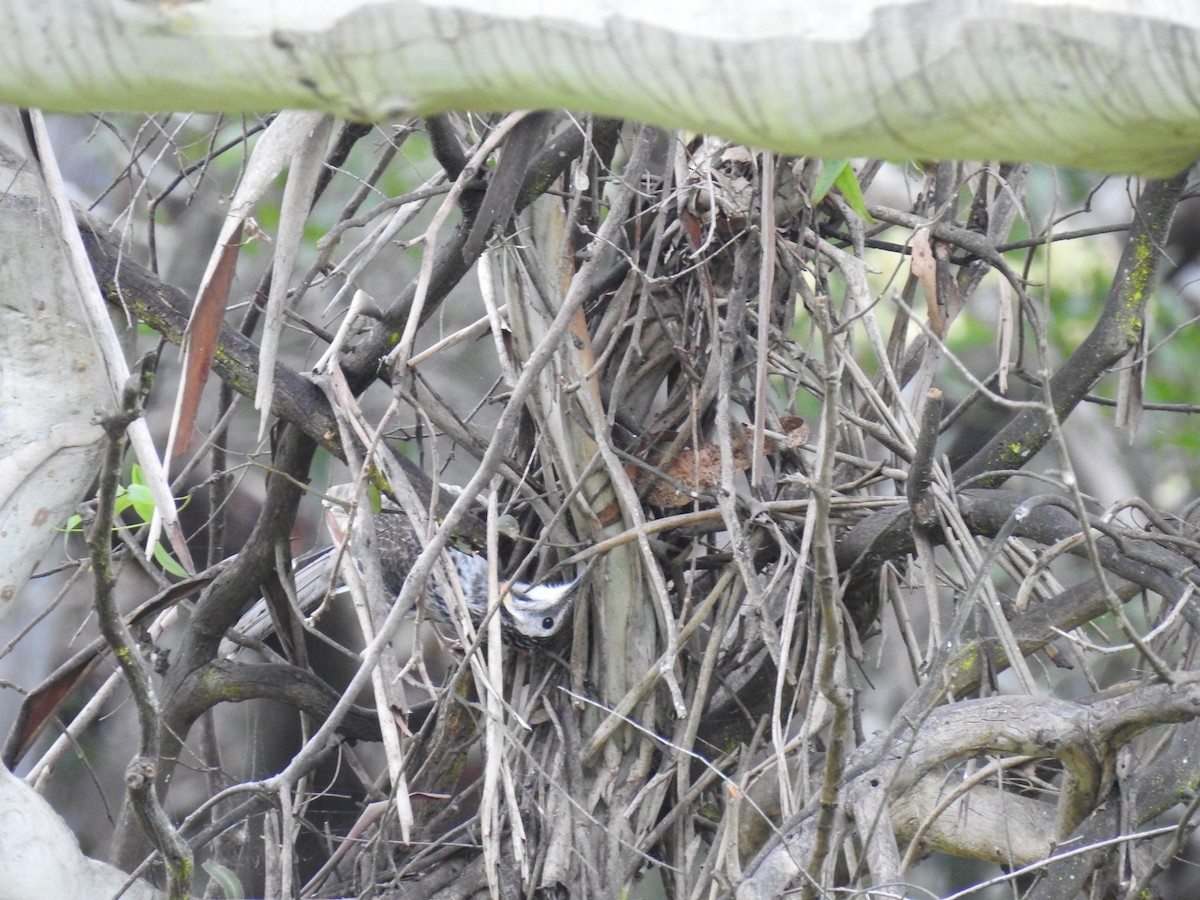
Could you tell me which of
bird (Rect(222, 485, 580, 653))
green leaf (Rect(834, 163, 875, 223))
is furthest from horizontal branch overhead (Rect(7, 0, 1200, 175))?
bird (Rect(222, 485, 580, 653))

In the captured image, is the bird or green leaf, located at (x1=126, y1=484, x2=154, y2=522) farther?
the bird

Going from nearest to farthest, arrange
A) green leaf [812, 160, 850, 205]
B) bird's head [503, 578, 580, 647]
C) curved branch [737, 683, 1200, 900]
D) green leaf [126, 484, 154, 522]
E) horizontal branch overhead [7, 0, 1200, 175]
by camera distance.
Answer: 1. horizontal branch overhead [7, 0, 1200, 175]
2. curved branch [737, 683, 1200, 900]
3. green leaf [812, 160, 850, 205]
4. green leaf [126, 484, 154, 522]
5. bird's head [503, 578, 580, 647]

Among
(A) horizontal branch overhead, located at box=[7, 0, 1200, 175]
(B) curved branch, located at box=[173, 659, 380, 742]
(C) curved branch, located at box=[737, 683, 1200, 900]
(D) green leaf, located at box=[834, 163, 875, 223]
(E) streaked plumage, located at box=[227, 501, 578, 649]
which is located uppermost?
(A) horizontal branch overhead, located at box=[7, 0, 1200, 175]

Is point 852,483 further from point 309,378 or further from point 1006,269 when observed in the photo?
point 309,378

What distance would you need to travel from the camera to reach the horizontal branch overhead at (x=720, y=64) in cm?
68

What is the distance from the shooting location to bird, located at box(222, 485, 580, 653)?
205 centimetres

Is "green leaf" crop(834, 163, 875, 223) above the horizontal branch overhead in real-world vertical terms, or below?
below

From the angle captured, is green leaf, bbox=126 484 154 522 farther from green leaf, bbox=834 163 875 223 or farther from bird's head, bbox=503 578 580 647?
green leaf, bbox=834 163 875 223

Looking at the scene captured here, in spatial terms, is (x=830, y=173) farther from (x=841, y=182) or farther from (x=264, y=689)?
(x=264, y=689)

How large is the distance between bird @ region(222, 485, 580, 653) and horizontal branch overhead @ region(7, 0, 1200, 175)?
1.21 metres

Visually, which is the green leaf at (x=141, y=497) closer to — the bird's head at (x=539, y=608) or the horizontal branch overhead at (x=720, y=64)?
the bird's head at (x=539, y=608)

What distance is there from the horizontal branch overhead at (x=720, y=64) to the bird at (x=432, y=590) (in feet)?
3.98

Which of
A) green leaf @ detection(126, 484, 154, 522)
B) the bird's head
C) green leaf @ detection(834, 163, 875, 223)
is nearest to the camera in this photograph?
green leaf @ detection(834, 163, 875, 223)

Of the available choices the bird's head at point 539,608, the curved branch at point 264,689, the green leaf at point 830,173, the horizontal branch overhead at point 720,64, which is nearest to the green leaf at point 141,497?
the curved branch at point 264,689
